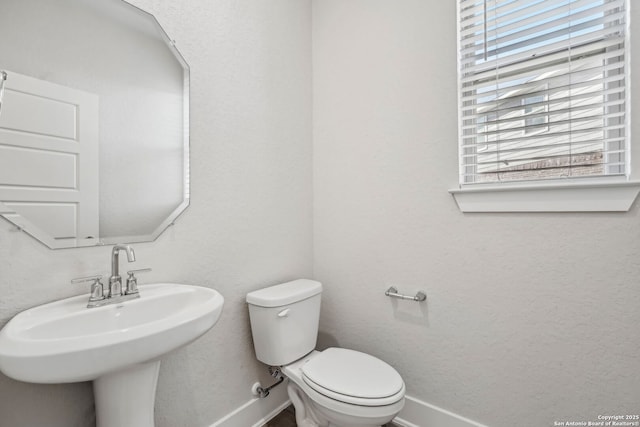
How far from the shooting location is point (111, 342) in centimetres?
68

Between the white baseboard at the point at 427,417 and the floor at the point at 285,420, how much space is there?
0.07m

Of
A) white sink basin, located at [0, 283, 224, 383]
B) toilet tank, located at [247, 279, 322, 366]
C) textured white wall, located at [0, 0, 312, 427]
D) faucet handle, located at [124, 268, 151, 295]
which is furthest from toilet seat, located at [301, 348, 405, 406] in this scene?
faucet handle, located at [124, 268, 151, 295]

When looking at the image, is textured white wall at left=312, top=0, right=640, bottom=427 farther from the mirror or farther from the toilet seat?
the mirror

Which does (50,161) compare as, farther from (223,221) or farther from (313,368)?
(313,368)

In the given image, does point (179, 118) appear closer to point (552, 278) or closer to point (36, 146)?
point (36, 146)

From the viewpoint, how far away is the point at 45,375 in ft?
2.09

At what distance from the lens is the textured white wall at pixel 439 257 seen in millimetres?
1072

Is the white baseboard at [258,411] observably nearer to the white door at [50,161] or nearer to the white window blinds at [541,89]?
the white door at [50,161]

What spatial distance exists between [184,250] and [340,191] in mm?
898

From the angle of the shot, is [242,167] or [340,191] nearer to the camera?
[242,167]

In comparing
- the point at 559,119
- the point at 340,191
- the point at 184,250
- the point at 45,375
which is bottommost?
the point at 45,375

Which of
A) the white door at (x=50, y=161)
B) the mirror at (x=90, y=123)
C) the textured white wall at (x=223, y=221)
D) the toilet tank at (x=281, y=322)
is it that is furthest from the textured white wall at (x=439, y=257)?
the white door at (x=50, y=161)

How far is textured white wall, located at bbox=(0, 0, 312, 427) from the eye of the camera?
35.6 inches

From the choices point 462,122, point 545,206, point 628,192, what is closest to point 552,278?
point 545,206
